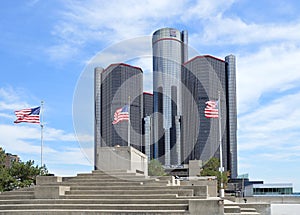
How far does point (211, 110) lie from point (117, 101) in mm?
6597

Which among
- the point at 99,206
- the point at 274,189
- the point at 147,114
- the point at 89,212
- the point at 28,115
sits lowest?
the point at 274,189

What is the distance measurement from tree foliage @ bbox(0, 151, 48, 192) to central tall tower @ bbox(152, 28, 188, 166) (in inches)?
618

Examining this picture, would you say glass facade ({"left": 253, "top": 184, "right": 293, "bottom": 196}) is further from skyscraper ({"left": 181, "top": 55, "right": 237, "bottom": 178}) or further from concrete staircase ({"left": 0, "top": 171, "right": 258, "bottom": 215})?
concrete staircase ({"left": 0, "top": 171, "right": 258, "bottom": 215})

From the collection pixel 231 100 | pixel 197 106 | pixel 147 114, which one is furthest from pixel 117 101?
pixel 231 100

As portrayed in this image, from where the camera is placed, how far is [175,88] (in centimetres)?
1789

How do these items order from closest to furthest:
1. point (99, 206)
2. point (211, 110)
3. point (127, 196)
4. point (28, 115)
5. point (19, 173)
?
point (99, 206), point (127, 196), point (211, 110), point (28, 115), point (19, 173)

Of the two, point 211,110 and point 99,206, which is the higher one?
point 211,110

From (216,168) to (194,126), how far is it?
25111 mm

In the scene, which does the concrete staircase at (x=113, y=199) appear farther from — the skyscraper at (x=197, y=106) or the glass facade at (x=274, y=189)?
the glass facade at (x=274, y=189)

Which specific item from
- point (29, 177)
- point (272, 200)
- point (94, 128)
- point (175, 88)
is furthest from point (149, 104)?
point (272, 200)

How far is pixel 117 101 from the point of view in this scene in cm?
2275

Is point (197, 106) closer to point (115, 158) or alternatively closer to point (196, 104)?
point (196, 104)

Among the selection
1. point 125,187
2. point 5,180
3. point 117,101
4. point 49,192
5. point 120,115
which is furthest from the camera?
point 5,180

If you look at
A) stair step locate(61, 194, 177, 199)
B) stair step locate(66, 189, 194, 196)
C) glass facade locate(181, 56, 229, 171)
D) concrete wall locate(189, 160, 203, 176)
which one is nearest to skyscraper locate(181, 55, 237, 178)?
glass facade locate(181, 56, 229, 171)
